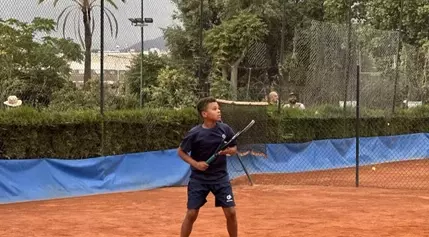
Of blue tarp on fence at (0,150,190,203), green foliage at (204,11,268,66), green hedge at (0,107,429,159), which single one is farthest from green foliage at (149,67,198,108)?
blue tarp on fence at (0,150,190,203)

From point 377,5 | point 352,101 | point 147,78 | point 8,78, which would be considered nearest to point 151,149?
point 8,78

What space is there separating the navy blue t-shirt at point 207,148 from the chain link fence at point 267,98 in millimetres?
7270

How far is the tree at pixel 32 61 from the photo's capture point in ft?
66.5

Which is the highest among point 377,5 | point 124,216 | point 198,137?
point 377,5

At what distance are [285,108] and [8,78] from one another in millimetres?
7599

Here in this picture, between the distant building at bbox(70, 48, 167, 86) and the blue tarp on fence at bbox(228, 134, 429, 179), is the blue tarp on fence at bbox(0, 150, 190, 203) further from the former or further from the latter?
the distant building at bbox(70, 48, 167, 86)

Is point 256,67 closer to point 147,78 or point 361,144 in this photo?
point 361,144

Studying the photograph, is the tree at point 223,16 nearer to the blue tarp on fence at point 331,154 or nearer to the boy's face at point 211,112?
the blue tarp on fence at point 331,154

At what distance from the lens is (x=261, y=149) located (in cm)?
1691

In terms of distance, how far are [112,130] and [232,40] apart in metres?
15.6

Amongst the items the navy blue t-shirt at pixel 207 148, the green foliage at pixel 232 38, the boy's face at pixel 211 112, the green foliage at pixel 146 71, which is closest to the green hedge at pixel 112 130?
the navy blue t-shirt at pixel 207 148

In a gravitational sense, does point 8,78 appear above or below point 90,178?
above

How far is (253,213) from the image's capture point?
10.9 m

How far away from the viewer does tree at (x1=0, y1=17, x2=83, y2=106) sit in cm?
2028
